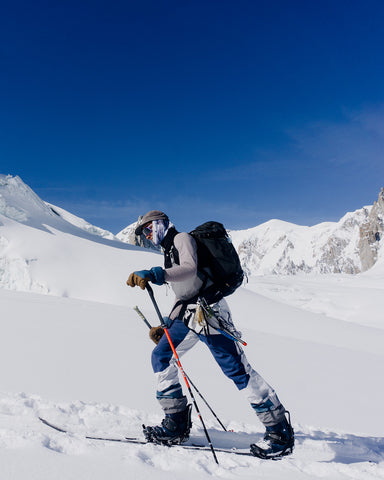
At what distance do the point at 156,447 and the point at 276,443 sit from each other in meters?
1.11

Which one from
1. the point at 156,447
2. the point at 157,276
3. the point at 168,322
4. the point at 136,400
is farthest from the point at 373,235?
the point at 156,447

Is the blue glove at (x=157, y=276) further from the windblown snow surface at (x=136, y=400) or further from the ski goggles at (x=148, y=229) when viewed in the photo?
the windblown snow surface at (x=136, y=400)

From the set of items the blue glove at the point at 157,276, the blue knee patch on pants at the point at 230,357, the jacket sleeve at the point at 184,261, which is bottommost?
the blue knee patch on pants at the point at 230,357

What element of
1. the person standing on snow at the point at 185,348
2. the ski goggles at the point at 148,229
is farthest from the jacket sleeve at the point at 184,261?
the ski goggles at the point at 148,229

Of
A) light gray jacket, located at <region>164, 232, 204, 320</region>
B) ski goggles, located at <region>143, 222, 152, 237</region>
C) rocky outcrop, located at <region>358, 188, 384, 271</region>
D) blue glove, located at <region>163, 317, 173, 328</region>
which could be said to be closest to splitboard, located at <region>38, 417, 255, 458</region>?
blue glove, located at <region>163, 317, 173, 328</region>

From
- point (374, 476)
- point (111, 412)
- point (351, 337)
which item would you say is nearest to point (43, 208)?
point (351, 337)

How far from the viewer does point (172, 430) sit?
137 inches

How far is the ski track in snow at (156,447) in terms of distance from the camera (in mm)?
2699

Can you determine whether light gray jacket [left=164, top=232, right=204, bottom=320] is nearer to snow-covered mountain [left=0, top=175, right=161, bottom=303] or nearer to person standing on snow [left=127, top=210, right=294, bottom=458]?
person standing on snow [left=127, top=210, right=294, bottom=458]

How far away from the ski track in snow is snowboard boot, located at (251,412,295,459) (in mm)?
97

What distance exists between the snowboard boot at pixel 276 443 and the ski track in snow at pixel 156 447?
0.10 meters

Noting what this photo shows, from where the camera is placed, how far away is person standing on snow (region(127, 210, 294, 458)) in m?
3.26

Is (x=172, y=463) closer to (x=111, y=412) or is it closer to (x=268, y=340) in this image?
(x=111, y=412)

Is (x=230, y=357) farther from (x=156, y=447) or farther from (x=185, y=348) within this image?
(x=156, y=447)
